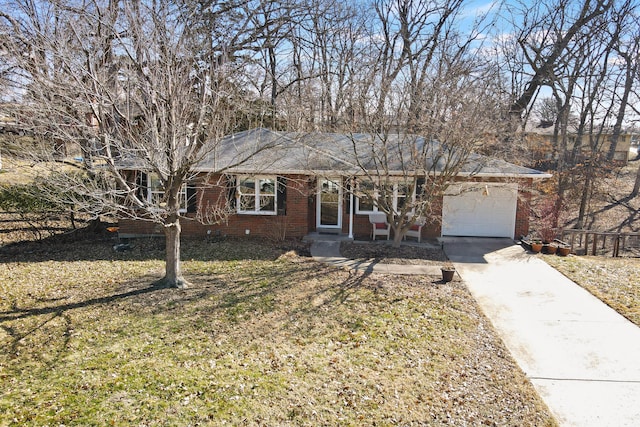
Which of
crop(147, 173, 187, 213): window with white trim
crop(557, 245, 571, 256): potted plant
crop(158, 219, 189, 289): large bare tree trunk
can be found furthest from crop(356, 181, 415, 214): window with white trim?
crop(158, 219, 189, 289): large bare tree trunk

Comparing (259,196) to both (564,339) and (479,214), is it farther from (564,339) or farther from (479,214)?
(564,339)

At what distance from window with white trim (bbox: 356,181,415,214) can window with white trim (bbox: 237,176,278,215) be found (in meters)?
2.78

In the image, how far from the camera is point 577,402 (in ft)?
16.9

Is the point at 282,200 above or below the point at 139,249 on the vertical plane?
above

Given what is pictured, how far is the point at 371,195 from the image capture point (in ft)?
38.5

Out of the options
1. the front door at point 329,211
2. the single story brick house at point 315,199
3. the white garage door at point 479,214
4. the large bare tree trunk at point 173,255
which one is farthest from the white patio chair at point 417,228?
the large bare tree trunk at point 173,255

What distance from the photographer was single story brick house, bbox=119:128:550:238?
1289 centimetres

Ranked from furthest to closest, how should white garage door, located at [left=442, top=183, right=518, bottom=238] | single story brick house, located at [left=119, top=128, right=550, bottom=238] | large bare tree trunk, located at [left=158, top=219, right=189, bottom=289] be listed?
white garage door, located at [left=442, top=183, right=518, bottom=238] < single story brick house, located at [left=119, top=128, right=550, bottom=238] < large bare tree trunk, located at [left=158, top=219, right=189, bottom=289]

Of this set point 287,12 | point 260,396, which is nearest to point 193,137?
point 260,396

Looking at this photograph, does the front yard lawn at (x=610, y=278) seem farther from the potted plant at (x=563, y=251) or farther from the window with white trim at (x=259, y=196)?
the window with white trim at (x=259, y=196)

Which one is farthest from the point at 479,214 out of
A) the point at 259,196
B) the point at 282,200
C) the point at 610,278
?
the point at 259,196

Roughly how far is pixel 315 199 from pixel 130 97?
7667mm

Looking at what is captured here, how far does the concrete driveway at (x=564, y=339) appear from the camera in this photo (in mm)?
5137

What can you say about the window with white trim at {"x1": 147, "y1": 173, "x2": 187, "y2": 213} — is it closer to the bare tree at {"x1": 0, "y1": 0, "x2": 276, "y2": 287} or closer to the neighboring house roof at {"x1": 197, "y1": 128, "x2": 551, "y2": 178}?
the bare tree at {"x1": 0, "y1": 0, "x2": 276, "y2": 287}
